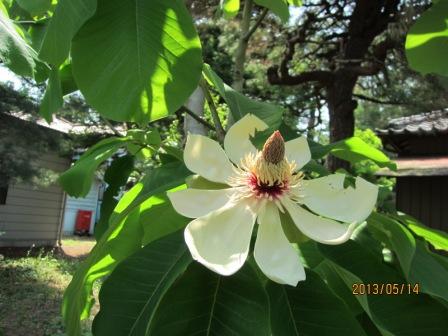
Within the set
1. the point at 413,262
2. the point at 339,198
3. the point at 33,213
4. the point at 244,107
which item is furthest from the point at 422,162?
→ the point at 33,213

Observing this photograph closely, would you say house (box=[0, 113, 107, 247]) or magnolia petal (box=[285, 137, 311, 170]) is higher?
magnolia petal (box=[285, 137, 311, 170])

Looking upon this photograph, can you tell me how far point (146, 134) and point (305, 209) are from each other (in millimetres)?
626

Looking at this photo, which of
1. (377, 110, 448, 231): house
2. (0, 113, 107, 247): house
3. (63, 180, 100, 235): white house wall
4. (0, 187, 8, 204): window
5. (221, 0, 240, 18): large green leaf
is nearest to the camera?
(221, 0, 240, 18): large green leaf

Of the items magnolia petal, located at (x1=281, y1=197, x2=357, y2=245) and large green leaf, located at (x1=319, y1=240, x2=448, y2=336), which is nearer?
magnolia petal, located at (x1=281, y1=197, x2=357, y2=245)

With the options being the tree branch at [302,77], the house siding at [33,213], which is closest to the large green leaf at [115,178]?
the tree branch at [302,77]

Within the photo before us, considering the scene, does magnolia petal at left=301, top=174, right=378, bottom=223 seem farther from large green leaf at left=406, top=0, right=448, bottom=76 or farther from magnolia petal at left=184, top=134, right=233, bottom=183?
large green leaf at left=406, top=0, right=448, bottom=76

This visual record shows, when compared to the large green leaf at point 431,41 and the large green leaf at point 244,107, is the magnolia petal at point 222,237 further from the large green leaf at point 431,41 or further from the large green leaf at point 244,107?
the large green leaf at point 431,41

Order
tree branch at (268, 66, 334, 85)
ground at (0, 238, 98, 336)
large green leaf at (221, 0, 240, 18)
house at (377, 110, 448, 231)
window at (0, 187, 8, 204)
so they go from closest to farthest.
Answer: large green leaf at (221, 0, 240, 18) → ground at (0, 238, 98, 336) → house at (377, 110, 448, 231) → tree branch at (268, 66, 334, 85) → window at (0, 187, 8, 204)

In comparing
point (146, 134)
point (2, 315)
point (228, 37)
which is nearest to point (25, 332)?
point (2, 315)

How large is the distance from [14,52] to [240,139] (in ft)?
1.67

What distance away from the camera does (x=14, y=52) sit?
1.00m

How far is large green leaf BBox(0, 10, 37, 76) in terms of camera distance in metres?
0.98

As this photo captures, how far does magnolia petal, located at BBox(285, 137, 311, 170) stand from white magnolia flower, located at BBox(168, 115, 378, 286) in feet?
0.05

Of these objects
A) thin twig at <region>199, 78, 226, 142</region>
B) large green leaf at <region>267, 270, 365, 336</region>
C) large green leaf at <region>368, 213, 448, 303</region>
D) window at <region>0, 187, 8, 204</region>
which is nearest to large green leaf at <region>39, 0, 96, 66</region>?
thin twig at <region>199, 78, 226, 142</region>
